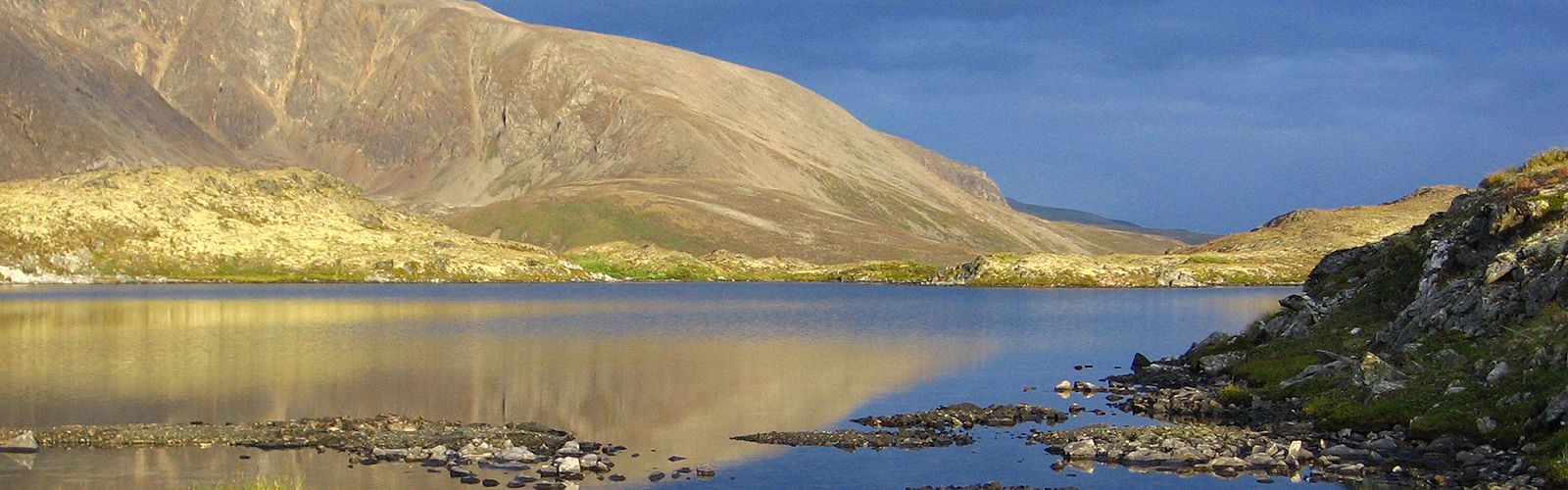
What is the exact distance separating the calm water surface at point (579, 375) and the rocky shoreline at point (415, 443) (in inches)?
49.9

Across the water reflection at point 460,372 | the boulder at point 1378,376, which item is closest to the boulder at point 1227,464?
the boulder at point 1378,376

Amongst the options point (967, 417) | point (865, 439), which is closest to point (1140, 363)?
point (967, 417)

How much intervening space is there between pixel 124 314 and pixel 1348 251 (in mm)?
108423

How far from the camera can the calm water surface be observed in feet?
148

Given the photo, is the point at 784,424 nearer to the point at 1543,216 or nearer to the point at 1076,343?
the point at 1543,216

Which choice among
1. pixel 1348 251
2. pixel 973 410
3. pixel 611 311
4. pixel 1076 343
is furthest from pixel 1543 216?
pixel 611 311

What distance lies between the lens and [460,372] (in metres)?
76.5

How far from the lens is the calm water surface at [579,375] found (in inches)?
1770

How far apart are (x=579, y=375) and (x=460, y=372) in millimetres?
7023

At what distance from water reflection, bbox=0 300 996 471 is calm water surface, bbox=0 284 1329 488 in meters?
0.23

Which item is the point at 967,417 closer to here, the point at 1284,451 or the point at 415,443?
the point at 1284,451

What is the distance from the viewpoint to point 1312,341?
64.9 meters

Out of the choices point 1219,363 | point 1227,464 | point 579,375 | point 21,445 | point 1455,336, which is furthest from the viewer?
point 579,375

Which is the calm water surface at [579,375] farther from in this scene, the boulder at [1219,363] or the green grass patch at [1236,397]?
the boulder at [1219,363]
